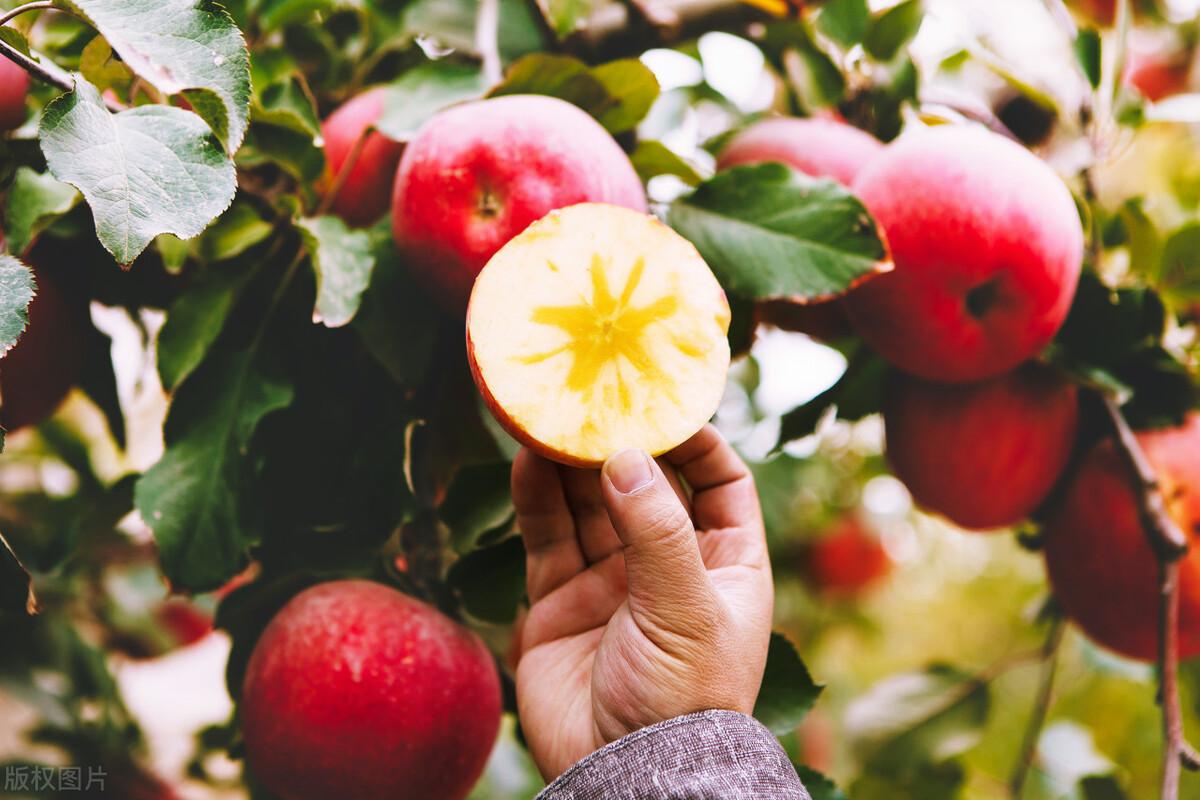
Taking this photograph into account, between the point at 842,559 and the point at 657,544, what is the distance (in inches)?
53.0

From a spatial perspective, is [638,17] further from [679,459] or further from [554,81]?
[679,459]

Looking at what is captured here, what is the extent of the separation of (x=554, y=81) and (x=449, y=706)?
0.46 meters

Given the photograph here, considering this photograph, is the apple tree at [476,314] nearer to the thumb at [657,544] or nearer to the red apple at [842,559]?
the thumb at [657,544]

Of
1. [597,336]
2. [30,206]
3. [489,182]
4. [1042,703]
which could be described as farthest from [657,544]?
[1042,703]

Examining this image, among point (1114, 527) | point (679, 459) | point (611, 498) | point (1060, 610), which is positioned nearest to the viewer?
point (611, 498)

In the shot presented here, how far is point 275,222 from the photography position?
2.29ft

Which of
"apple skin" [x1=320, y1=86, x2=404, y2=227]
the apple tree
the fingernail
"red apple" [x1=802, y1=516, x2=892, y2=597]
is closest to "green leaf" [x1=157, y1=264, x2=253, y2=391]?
the apple tree

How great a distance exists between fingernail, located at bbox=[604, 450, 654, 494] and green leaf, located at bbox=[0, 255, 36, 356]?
307mm

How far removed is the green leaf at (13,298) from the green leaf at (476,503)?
0.29 metres

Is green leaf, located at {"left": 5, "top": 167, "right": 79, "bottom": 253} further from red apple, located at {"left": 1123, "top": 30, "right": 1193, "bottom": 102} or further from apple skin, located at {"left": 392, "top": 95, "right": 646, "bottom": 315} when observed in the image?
red apple, located at {"left": 1123, "top": 30, "right": 1193, "bottom": 102}

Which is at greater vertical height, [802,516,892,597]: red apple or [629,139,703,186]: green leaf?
[629,139,703,186]: green leaf

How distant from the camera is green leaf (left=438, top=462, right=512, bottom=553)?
0.66m

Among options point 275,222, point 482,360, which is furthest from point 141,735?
point 482,360

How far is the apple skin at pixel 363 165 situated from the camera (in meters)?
0.73
